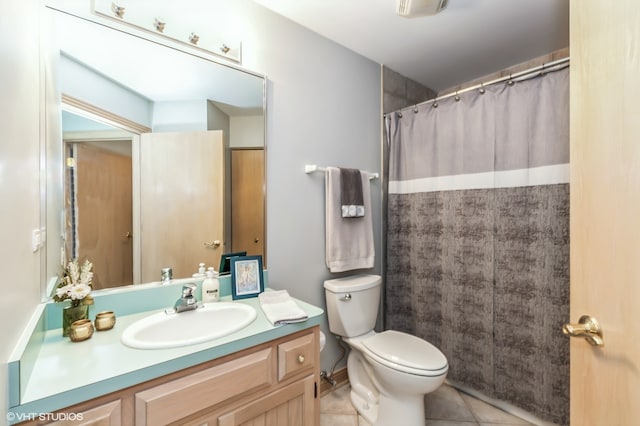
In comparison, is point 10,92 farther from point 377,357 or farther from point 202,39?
point 377,357

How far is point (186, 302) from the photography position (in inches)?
46.3

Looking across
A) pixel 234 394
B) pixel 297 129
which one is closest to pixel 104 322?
pixel 234 394

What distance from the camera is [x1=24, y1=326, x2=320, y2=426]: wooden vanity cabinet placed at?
0.75 metres

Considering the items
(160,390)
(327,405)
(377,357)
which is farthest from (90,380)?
(327,405)

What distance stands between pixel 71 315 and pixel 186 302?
37cm

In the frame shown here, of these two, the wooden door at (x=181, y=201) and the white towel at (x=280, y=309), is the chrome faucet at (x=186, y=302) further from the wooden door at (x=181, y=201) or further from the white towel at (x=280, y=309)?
the white towel at (x=280, y=309)

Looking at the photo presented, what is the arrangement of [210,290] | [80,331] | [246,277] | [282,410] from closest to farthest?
[80,331]
[282,410]
[210,290]
[246,277]

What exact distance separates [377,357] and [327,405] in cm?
60

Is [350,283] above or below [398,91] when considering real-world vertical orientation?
below

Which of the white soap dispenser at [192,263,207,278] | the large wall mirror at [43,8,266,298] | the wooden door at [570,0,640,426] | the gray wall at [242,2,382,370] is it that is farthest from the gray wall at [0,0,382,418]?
the wooden door at [570,0,640,426]

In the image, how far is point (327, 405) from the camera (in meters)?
1.76

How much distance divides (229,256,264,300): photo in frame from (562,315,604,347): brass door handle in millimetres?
1200

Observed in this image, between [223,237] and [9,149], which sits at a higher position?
[9,149]

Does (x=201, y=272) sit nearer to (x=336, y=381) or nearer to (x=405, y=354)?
(x=405, y=354)
